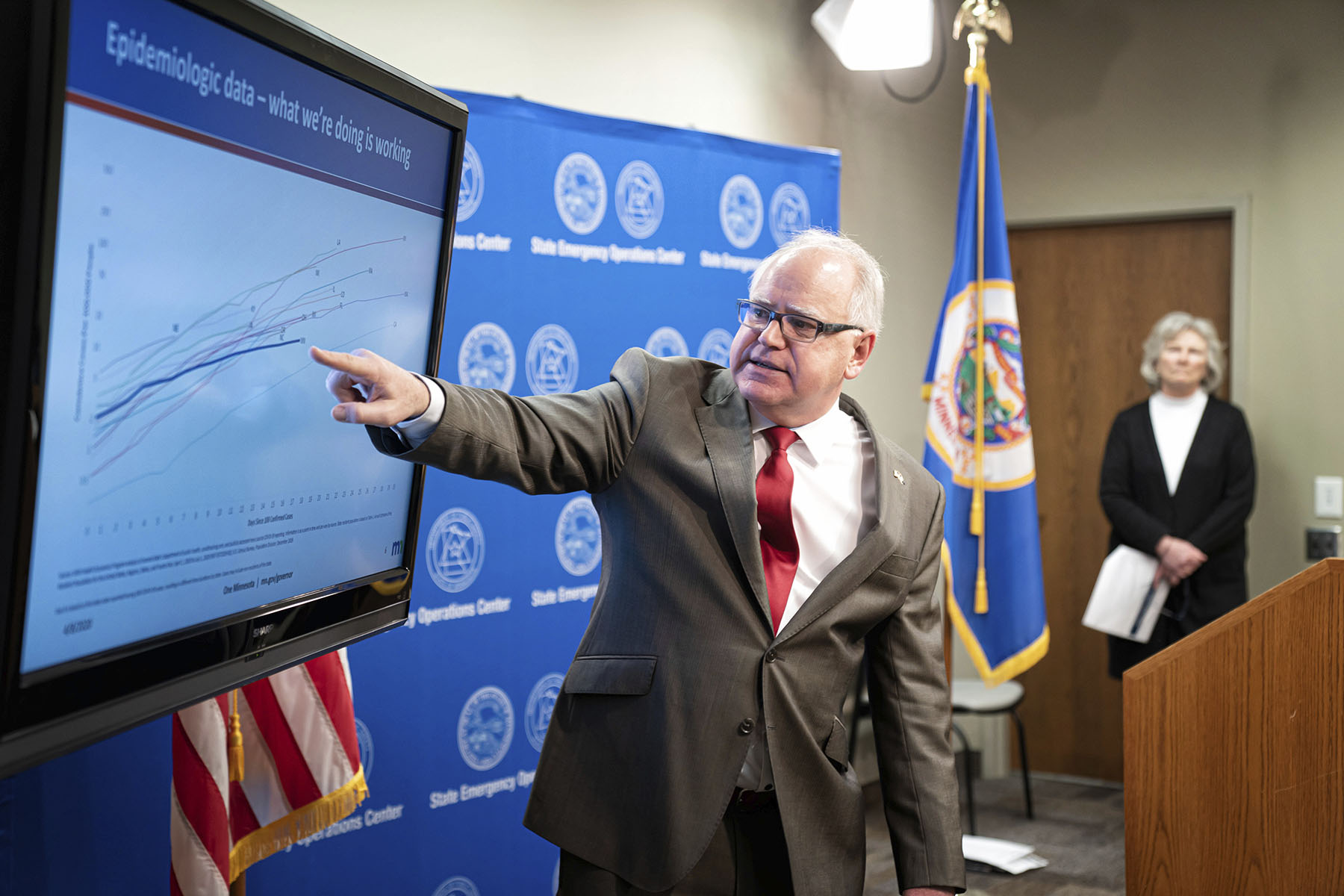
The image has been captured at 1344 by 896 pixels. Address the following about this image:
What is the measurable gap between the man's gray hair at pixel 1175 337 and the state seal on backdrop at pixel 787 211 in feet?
5.81

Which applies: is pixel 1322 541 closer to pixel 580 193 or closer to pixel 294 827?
pixel 580 193

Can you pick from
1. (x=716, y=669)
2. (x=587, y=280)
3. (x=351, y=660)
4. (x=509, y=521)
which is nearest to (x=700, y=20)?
(x=587, y=280)

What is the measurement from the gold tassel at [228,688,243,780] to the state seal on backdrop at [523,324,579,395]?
1.25m

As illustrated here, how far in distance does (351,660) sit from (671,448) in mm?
1228

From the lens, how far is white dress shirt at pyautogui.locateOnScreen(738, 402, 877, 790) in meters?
1.72

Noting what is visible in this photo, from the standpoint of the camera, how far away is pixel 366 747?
252cm

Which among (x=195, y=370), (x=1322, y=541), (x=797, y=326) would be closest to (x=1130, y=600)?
(x=1322, y=541)

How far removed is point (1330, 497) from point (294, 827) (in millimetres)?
4111

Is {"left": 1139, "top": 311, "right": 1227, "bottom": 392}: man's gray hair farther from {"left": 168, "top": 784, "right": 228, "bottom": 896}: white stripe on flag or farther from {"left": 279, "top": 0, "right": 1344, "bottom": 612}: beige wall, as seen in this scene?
{"left": 168, "top": 784, "right": 228, "bottom": 896}: white stripe on flag

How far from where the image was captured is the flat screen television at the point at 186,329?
0.86 meters

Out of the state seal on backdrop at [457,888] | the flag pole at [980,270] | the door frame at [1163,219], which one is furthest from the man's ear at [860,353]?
the door frame at [1163,219]

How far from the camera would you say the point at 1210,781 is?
1.89 metres

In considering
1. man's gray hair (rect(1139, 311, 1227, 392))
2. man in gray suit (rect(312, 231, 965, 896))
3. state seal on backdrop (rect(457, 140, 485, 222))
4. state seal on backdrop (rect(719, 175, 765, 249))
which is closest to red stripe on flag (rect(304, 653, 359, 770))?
man in gray suit (rect(312, 231, 965, 896))

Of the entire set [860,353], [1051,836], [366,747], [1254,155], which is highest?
[1254,155]
